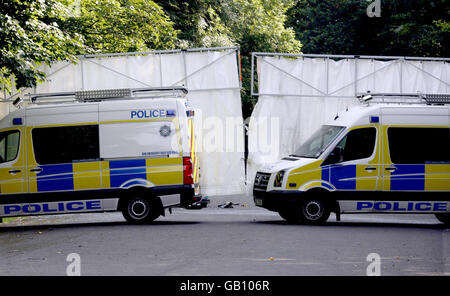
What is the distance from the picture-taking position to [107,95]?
570 inches

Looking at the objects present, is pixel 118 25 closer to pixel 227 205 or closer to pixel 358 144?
pixel 227 205

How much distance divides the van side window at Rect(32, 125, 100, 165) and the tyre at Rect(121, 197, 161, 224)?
113 cm

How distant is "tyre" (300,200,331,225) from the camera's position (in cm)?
1419

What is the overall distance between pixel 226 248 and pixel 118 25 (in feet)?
44.4

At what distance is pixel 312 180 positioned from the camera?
1407cm

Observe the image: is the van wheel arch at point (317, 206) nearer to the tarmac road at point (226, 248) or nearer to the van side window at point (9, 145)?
the tarmac road at point (226, 248)

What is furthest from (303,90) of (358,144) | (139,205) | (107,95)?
(139,205)

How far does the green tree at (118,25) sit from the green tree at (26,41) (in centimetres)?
570

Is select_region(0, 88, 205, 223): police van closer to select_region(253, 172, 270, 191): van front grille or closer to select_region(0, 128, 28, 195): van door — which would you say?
select_region(0, 128, 28, 195): van door

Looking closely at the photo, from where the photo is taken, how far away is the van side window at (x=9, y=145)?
14.4 m

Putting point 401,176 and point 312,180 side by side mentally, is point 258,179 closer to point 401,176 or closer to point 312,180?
Answer: point 312,180

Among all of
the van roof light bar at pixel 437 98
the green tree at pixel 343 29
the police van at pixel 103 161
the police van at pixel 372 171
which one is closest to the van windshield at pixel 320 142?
the police van at pixel 372 171
